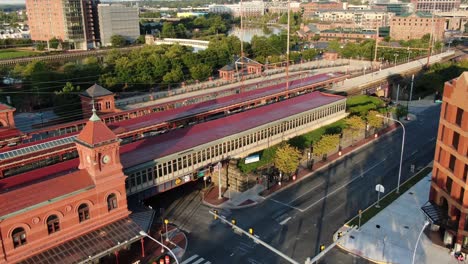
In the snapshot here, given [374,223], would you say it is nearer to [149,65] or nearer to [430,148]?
[430,148]

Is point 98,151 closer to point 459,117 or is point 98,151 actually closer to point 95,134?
point 95,134

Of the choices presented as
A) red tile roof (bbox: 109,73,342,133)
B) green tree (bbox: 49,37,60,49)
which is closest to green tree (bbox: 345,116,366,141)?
red tile roof (bbox: 109,73,342,133)

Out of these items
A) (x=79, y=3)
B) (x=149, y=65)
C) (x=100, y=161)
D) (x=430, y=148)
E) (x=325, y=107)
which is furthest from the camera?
(x=79, y=3)

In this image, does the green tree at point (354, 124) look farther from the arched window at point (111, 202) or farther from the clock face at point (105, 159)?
the clock face at point (105, 159)

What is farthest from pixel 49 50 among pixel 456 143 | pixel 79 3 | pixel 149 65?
pixel 456 143

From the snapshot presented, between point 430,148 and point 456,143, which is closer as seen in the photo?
point 456,143

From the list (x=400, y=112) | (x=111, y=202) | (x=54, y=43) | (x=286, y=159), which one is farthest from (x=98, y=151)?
(x=54, y=43)
